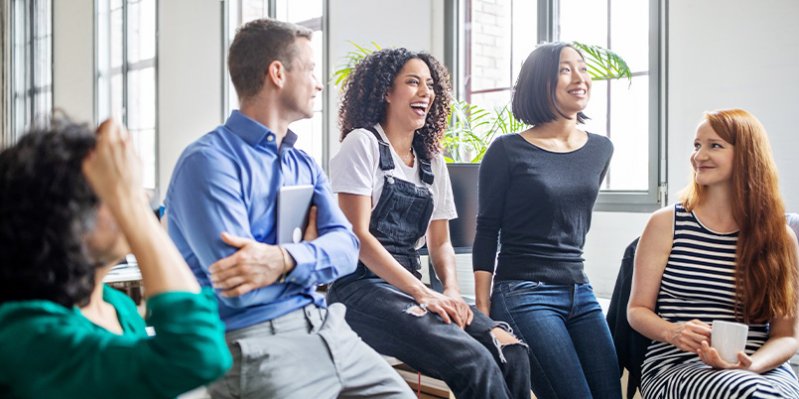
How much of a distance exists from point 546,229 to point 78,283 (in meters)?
1.47

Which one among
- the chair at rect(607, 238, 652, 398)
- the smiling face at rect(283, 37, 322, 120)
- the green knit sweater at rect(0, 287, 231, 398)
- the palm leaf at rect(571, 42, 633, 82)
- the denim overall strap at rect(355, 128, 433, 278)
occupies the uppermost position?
the palm leaf at rect(571, 42, 633, 82)

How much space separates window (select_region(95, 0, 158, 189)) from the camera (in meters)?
7.88

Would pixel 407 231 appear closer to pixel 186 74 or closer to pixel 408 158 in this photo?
pixel 408 158

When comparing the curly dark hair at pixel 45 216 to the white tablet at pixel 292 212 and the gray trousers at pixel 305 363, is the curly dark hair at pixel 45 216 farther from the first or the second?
the white tablet at pixel 292 212

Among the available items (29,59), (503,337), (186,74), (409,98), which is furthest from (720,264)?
(29,59)

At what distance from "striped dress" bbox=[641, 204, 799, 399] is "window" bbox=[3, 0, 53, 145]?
365 inches

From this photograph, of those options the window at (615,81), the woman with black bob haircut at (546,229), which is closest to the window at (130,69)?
the window at (615,81)

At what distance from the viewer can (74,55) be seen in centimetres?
916

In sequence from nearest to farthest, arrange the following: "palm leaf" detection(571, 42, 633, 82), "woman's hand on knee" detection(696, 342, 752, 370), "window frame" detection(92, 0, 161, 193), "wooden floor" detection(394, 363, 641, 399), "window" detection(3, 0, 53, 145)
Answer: "woman's hand on knee" detection(696, 342, 752, 370)
"palm leaf" detection(571, 42, 633, 82)
"wooden floor" detection(394, 363, 641, 399)
"window frame" detection(92, 0, 161, 193)
"window" detection(3, 0, 53, 145)

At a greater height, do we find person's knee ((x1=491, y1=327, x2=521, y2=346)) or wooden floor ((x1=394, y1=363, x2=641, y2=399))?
person's knee ((x1=491, y1=327, x2=521, y2=346))

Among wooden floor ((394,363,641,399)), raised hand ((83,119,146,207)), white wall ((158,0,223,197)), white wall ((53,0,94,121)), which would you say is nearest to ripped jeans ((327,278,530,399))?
raised hand ((83,119,146,207))

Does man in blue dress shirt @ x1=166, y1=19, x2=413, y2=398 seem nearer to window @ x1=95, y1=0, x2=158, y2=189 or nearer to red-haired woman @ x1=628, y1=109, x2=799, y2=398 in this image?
red-haired woman @ x1=628, y1=109, x2=799, y2=398

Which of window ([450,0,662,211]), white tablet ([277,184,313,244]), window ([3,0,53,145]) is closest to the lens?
white tablet ([277,184,313,244])

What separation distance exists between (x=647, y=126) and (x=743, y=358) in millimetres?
1821
